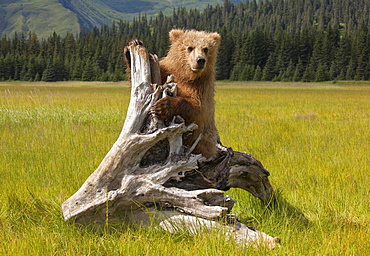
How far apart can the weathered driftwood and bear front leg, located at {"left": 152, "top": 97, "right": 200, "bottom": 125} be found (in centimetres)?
9

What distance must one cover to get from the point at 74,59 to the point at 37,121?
11882 cm

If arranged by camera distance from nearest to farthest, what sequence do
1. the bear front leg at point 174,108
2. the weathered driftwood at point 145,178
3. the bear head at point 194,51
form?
the weathered driftwood at point 145,178
the bear front leg at point 174,108
the bear head at point 194,51

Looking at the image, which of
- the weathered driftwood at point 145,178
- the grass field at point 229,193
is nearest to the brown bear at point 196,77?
the weathered driftwood at point 145,178

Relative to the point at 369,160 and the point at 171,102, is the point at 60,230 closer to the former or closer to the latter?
the point at 171,102

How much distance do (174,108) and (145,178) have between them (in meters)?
0.86

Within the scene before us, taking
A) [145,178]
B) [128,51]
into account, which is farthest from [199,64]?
[145,178]

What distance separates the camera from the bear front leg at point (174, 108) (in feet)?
13.8

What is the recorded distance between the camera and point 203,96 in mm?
4832

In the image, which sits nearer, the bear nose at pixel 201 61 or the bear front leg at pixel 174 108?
the bear front leg at pixel 174 108

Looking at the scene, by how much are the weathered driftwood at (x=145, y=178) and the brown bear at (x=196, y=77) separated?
27 centimetres

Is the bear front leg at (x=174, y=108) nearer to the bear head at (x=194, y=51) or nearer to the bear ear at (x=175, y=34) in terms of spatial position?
the bear head at (x=194, y=51)

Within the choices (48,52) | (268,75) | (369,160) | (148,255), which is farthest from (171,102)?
(48,52)

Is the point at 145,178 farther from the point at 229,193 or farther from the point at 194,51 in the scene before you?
the point at 229,193

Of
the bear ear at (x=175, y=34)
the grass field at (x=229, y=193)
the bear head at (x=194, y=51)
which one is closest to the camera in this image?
the grass field at (x=229, y=193)
